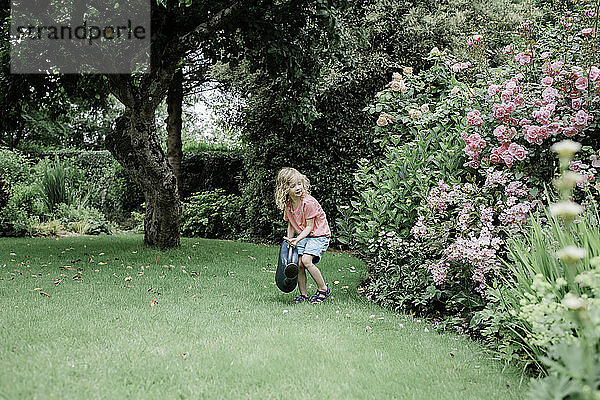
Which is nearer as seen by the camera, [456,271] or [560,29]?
[456,271]

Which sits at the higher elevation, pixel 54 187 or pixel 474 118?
pixel 474 118

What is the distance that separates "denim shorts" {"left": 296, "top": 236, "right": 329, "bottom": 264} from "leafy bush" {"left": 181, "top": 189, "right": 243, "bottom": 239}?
244 inches

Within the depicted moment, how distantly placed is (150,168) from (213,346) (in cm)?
499

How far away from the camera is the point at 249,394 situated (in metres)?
2.71

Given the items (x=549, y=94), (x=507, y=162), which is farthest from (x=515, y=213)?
(x=549, y=94)

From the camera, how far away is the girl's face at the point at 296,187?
16.5 feet

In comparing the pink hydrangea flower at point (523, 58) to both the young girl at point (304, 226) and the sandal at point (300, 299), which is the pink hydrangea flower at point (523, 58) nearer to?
the young girl at point (304, 226)

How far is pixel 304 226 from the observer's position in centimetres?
516

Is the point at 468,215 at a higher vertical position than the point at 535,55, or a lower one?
lower

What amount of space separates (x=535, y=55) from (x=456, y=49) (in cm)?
469

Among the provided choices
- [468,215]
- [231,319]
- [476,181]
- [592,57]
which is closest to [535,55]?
[592,57]

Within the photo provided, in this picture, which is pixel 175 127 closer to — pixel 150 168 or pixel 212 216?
pixel 212 216

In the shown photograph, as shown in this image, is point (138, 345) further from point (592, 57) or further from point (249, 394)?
point (592, 57)

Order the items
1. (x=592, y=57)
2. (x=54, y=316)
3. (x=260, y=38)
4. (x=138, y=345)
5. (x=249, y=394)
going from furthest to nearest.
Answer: (x=260, y=38) → (x=592, y=57) → (x=54, y=316) → (x=138, y=345) → (x=249, y=394)
